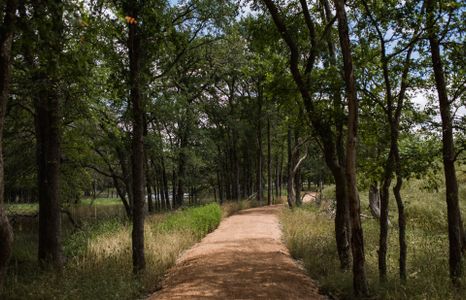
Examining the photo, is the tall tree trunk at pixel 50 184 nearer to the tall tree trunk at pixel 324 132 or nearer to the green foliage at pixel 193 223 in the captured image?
the green foliage at pixel 193 223

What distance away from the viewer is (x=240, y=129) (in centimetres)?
3525

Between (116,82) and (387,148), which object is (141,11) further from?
(387,148)

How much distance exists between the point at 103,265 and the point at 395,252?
25.8 feet

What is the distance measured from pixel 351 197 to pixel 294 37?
17.2ft

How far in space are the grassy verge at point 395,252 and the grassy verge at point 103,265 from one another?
3.57 metres

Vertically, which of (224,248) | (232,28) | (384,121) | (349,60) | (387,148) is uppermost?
(232,28)

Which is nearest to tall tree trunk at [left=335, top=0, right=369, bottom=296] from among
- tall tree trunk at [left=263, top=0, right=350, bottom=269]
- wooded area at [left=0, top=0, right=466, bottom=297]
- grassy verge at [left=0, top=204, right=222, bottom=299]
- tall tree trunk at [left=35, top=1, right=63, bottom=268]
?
wooded area at [left=0, top=0, right=466, bottom=297]

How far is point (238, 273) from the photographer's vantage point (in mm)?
10266

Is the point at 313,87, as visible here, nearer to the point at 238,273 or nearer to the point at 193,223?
the point at 238,273

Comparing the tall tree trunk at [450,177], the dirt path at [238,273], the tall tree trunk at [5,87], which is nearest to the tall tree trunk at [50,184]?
the dirt path at [238,273]

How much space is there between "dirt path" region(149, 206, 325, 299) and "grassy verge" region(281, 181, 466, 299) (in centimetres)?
48

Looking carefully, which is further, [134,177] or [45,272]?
[134,177]

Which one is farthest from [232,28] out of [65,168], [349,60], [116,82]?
[349,60]

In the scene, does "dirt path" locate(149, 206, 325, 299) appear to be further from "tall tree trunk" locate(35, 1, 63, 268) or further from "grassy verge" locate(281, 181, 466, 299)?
"tall tree trunk" locate(35, 1, 63, 268)
